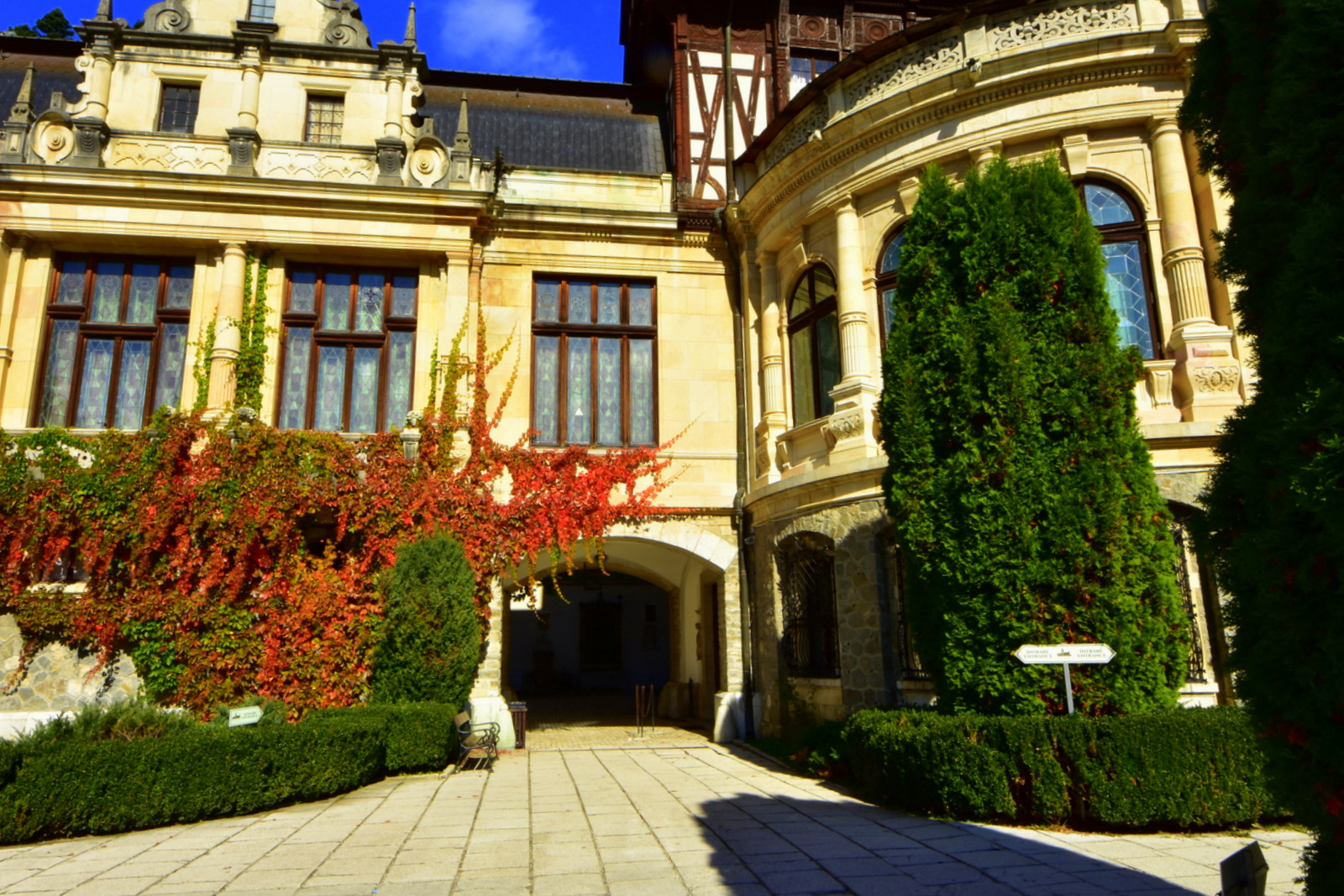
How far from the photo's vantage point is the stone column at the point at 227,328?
39.9 feet

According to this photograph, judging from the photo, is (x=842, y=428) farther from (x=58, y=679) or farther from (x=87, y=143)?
(x=87, y=143)

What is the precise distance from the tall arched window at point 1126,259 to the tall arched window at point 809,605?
14.0 feet

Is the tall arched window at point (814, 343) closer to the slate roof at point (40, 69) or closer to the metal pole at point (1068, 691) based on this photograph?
the metal pole at point (1068, 691)

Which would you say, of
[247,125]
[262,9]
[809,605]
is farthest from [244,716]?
[262,9]

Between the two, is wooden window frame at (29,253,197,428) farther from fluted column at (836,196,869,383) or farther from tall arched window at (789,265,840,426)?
fluted column at (836,196,869,383)

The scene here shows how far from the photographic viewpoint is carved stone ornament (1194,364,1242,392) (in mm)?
8875

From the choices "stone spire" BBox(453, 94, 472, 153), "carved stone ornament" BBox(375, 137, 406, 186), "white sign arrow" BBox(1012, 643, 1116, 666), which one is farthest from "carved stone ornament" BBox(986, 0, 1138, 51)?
"carved stone ornament" BBox(375, 137, 406, 186)

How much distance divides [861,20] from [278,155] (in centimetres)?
1042

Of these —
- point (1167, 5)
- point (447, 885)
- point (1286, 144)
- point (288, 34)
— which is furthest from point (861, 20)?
point (447, 885)

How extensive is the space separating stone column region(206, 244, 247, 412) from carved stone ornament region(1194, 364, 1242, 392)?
1228 cm

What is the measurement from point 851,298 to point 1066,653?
5.80 m

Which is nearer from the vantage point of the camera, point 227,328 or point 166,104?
point 227,328

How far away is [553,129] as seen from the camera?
15.8 metres

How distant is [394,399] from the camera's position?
42.8 feet
